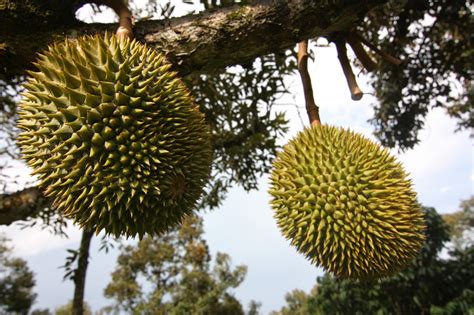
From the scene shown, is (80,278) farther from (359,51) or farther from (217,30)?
(359,51)

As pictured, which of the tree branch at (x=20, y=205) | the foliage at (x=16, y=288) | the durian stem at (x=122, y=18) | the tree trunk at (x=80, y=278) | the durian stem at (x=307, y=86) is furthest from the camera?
the foliage at (x=16, y=288)

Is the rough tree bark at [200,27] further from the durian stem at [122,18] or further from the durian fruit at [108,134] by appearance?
the durian fruit at [108,134]

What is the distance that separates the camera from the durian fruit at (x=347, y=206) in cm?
159

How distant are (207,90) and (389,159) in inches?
104

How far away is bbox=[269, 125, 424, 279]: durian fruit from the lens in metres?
1.59

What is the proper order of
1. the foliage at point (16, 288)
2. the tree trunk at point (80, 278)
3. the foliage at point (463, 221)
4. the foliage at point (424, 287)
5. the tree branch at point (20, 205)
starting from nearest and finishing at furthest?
the tree branch at point (20, 205), the tree trunk at point (80, 278), the foliage at point (424, 287), the foliage at point (16, 288), the foliage at point (463, 221)

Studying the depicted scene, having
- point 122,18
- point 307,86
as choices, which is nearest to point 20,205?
point 122,18

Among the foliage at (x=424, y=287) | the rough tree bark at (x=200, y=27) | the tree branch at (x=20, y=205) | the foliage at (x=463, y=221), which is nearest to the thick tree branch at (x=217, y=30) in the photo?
the rough tree bark at (x=200, y=27)

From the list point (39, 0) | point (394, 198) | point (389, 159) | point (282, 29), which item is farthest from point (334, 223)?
point (39, 0)

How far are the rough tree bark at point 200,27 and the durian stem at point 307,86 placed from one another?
10.0 inches

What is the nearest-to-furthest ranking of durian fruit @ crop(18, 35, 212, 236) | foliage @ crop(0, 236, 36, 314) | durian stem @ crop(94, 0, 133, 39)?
durian fruit @ crop(18, 35, 212, 236)
durian stem @ crop(94, 0, 133, 39)
foliage @ crop(0, 236, 36, 314)

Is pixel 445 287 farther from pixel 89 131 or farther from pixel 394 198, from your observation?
pixel 89 131

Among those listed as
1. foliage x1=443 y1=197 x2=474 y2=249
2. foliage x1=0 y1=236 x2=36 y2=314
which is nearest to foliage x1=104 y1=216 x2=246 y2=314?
foliage x1=0 y1=236 x2=36 y2=314

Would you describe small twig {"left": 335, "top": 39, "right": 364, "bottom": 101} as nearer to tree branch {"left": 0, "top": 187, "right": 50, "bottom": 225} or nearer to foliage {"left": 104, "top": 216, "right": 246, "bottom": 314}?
tree branch {"left": 0, "top": 187, "right": 50, "bottom": 225}
